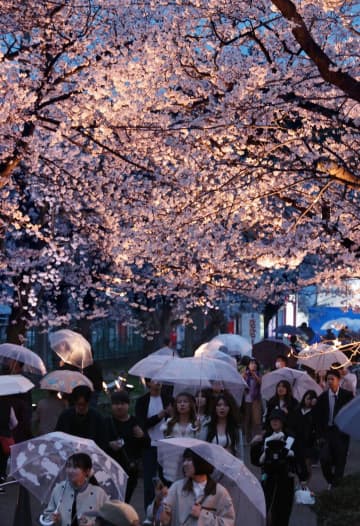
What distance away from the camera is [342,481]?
1162 centimetres

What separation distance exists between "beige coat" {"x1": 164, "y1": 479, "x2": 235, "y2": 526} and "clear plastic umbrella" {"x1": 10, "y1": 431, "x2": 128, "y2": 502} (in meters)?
0.73

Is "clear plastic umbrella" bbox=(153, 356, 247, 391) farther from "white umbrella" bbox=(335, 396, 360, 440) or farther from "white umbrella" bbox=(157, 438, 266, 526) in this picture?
"white umbrella" bbox=(335, 396, 360, 440)

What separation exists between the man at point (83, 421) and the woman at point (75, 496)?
2.27 metres

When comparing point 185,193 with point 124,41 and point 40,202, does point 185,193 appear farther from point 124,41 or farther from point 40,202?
point 40,202

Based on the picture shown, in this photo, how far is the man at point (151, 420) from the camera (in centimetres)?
1134

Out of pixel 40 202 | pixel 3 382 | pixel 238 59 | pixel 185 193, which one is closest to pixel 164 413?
pixel 3 382

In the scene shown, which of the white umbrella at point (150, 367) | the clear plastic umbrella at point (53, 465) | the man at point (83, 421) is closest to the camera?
the clear plastic umbrella at point (53, 465)

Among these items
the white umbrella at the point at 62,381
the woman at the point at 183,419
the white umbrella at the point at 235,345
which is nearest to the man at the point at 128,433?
the woman at the point at 183,419

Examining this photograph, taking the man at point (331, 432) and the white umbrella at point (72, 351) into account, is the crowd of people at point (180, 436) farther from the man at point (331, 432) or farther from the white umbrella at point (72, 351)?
the white umbrella at point (72, 351)

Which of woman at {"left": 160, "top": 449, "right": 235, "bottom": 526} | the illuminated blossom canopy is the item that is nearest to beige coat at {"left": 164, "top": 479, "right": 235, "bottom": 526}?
woman at {"left": 160, "top": 449, "right": 235, "bottom": 526}

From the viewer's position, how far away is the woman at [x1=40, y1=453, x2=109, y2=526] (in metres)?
7.27

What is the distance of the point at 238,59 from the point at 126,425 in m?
6.46

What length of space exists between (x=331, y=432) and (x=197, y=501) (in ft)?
22.7

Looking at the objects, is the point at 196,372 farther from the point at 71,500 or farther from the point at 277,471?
the point at 71,500
